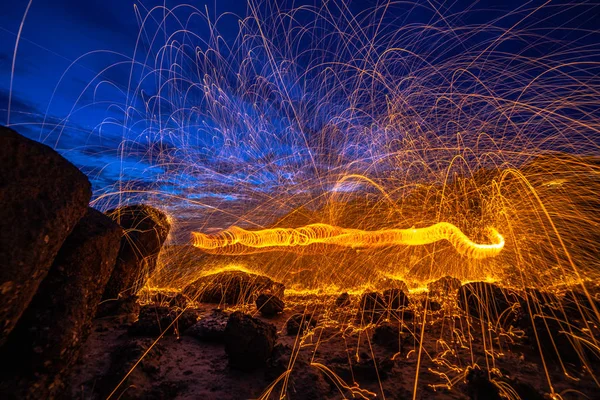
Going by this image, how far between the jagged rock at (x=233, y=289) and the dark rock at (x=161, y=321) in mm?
2736

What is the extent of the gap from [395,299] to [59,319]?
639cm

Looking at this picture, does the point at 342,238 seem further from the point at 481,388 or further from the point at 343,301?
the point at 481,388

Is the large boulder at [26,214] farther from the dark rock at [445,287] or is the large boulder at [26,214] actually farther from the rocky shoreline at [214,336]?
the dark rock at [445,287]

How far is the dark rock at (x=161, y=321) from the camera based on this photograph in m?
5.30

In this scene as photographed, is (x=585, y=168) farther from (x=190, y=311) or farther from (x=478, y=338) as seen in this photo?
(x=190, y=311)

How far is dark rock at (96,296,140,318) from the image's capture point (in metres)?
6.23

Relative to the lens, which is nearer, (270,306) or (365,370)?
(365,370)

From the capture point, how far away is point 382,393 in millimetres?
3785

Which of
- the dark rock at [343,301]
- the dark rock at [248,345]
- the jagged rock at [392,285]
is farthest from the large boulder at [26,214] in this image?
the jagged rock at [392,285]

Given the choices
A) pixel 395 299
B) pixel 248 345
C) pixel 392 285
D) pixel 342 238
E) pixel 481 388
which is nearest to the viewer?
pixel 481 388

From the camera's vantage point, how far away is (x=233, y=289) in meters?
8.82

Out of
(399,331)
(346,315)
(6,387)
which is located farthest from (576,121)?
(6,387)

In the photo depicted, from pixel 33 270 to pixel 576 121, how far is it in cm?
988

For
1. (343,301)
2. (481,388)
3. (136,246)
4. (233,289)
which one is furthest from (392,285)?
(136,246)
